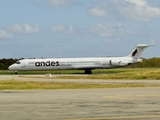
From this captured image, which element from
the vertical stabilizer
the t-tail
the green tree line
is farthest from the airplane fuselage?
the green tree line

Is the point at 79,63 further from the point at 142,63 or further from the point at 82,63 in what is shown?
the point at 142,63

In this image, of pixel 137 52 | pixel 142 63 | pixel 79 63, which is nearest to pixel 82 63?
pixel 79 63

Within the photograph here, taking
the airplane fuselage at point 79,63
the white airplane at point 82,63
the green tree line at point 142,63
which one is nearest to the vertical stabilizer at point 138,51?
the white airplane at point 82,63

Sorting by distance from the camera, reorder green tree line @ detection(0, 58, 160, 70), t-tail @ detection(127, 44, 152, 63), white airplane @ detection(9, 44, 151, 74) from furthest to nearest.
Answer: green tree line @ detection(0, 58, 160, 70) → t-tail @ detection(127, 44, 152, 63) → white airplane @ detection(9, 44, 151, 74)

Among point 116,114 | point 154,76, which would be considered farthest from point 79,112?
point 154,76

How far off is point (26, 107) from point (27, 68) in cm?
6860

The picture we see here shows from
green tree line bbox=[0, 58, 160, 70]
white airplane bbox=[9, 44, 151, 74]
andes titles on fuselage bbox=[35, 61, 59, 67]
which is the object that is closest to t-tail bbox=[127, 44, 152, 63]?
white airplane bbox=[9, 44, 151, 74]

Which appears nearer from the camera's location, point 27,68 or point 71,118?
point 71,118

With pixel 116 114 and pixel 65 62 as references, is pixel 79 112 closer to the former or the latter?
pixel 116 114

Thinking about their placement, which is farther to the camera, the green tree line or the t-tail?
the green tree line

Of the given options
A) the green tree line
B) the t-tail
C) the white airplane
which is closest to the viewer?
the white airplane

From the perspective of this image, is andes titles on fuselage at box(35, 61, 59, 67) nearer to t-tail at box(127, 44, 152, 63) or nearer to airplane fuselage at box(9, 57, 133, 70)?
airplane fuselage at box(9, 57, 133, 70)

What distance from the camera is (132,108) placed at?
60.3ft

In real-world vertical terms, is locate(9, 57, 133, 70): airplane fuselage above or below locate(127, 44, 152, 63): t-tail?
below
